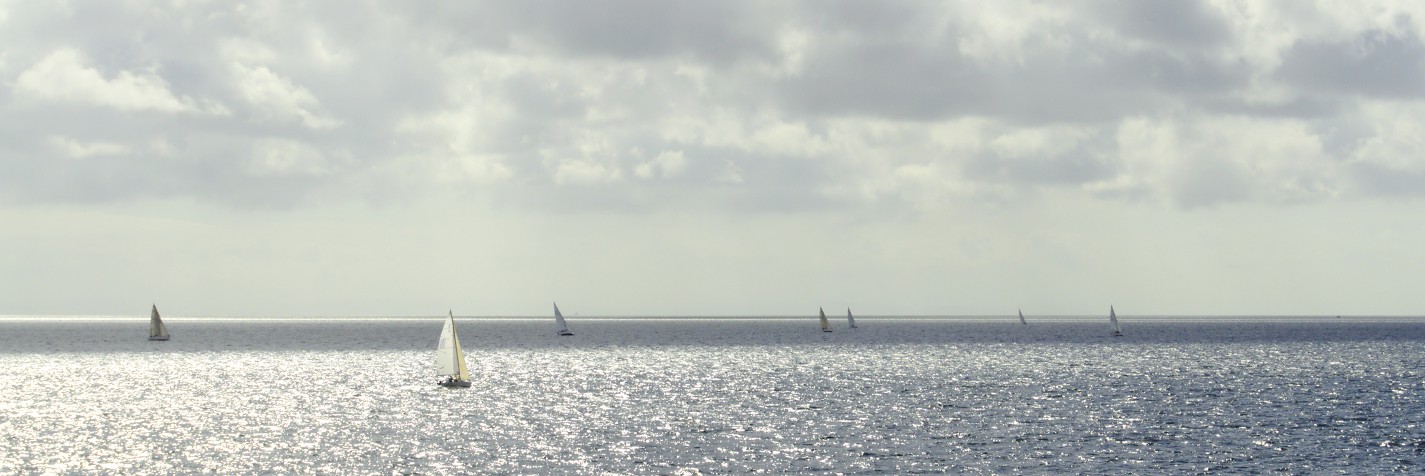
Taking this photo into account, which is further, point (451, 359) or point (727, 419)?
point (451, 359)

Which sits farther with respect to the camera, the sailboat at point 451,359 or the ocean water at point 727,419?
the sailboat at point 451,359

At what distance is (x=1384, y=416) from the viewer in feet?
250

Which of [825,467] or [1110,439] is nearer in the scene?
[825,467]

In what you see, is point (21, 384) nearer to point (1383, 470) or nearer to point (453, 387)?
point (453, 387)

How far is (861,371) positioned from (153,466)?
275 feet

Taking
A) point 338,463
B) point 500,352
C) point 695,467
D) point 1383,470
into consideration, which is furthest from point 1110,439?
point 500,352

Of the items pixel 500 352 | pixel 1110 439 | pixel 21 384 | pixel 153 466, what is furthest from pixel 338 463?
pixel 500 352

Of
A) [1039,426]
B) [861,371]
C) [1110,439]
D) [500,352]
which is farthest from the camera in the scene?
[500,352]

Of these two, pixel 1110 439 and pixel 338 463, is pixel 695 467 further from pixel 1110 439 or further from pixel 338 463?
pixel 1110 439

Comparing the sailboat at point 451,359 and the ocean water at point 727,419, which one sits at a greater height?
the sailboat at point 451,359

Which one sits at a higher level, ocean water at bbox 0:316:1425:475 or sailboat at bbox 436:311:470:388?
sailboat at bbox 436:311:470:388

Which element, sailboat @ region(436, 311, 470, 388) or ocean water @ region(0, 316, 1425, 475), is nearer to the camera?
ocean water @ region(0, 316, 1425, 475)

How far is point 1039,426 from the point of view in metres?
71.6

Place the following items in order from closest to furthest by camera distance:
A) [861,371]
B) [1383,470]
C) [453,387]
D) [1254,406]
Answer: [1383,470]
[1254,406]
[453,387]
[861,371]
